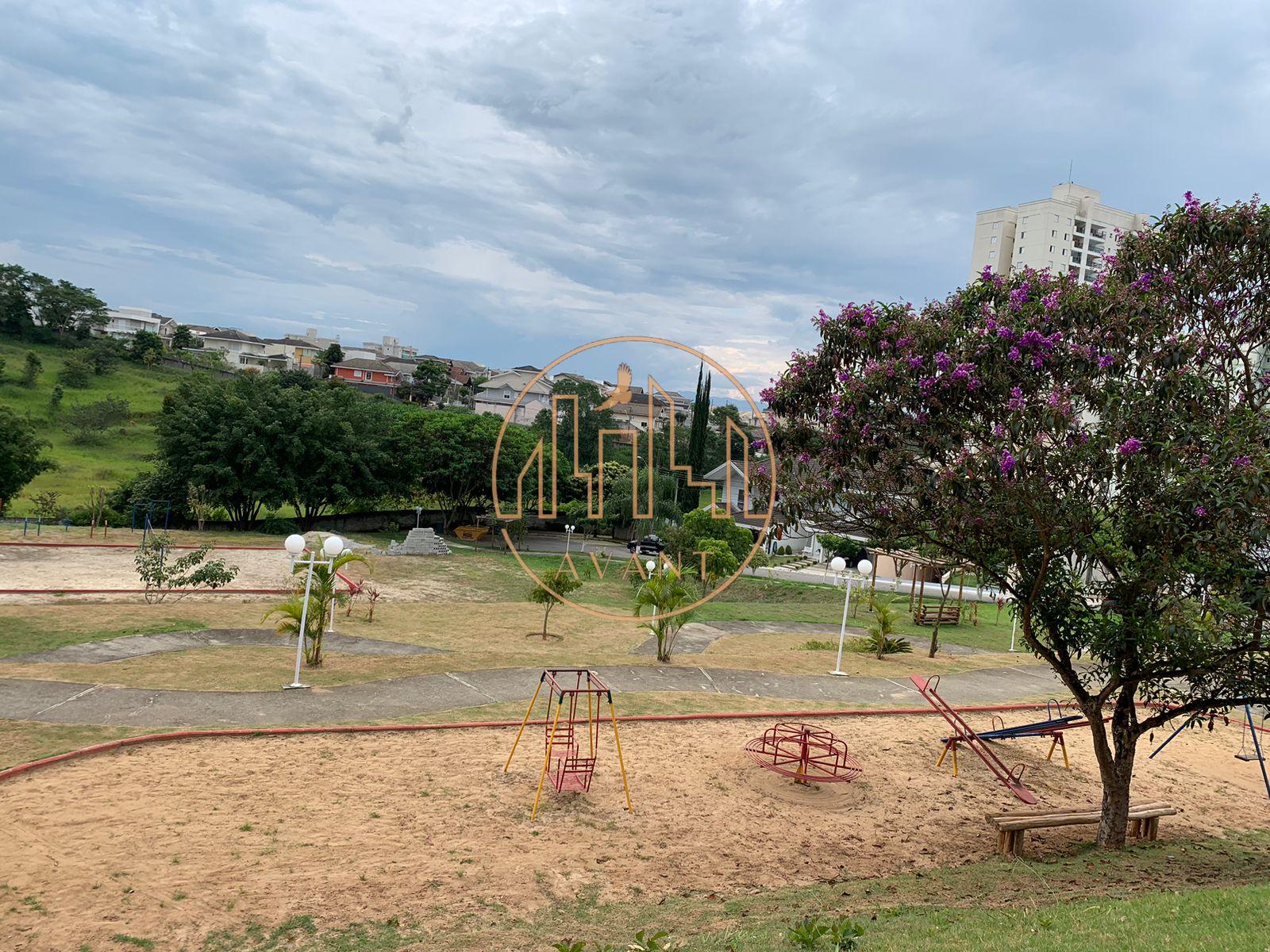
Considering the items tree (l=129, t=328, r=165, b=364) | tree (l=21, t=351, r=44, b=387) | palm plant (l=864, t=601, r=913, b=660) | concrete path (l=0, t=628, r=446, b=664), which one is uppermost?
tree (l=129, t=328, r=165, b=364)

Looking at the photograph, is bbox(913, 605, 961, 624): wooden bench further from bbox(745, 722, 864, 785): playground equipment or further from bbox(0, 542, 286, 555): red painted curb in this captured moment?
bbox(0, 542, 286, 555): red painted curb

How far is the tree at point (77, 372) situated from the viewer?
190 feet

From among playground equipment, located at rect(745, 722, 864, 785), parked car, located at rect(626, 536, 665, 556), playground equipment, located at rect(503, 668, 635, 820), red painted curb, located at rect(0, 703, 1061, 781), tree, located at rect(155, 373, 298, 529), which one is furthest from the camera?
tree, located at rect(155, 373, 298, 529)

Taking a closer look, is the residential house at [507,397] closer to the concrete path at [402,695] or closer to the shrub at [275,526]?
the shrub at [275,526]

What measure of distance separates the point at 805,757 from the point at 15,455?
37.1 m

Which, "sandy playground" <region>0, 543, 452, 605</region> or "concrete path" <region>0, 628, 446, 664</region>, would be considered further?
"sandy playground" <region>0, 543, 452, 605</region>

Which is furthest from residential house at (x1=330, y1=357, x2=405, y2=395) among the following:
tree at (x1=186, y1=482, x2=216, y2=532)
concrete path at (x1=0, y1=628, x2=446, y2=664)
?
concrete path at (x1=0, y1=628, x2=446, y2=664)

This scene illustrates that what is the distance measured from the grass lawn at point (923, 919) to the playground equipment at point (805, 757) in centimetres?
242

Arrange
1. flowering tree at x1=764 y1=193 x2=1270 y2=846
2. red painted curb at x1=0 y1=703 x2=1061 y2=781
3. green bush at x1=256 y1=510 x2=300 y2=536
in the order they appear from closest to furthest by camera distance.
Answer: flowering tree at x1=764 y1=193 x2=1270 y2=846 < red painted curb at x1=0 y1=703 x2=1061 y2=781 < green bush at x1=256 y1=510 x2=300 y2=536

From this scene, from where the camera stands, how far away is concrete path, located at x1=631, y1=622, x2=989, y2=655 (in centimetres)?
2164

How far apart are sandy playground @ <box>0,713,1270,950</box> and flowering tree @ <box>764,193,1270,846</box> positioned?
9.11 ft

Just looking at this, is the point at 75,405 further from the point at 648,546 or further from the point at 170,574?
the point at 170,574

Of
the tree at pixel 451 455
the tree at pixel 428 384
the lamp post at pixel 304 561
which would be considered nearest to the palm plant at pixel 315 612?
the lamp post at pixel 304 561

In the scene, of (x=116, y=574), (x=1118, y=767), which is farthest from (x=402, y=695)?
(x=116, y=574)
